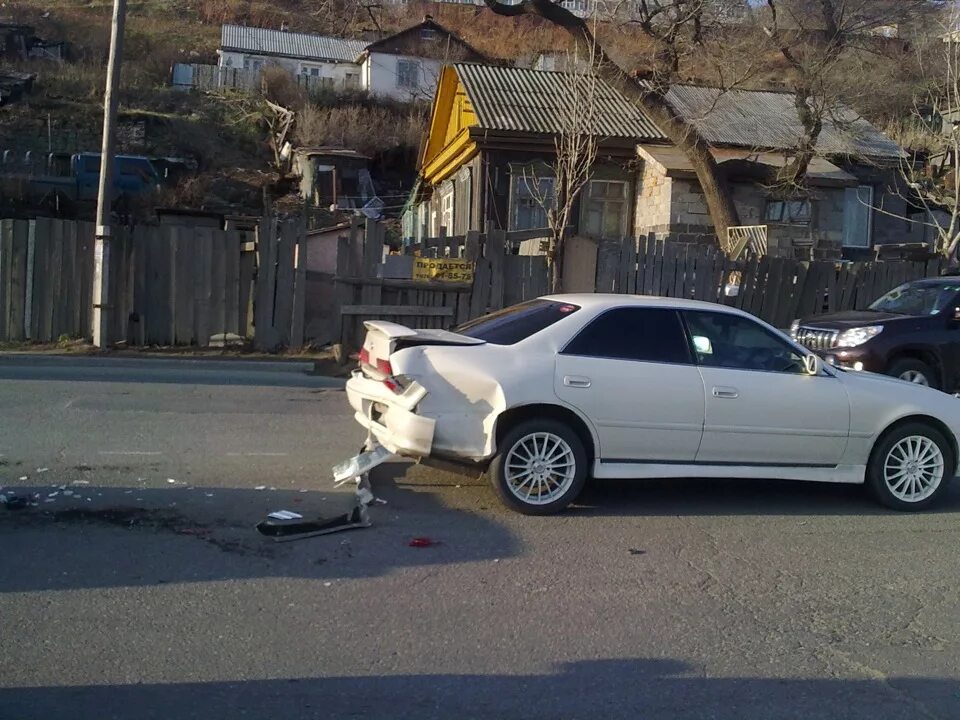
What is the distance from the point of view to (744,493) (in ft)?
25.7

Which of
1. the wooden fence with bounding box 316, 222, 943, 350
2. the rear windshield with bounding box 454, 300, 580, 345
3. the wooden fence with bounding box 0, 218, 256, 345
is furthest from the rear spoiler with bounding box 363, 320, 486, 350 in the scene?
the wooden fence with bounding box 0, 218, 256, 345

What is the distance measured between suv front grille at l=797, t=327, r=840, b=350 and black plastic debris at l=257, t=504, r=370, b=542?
7.64m

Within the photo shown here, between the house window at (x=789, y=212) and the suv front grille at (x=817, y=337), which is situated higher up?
the house window at (x=789, y=212)

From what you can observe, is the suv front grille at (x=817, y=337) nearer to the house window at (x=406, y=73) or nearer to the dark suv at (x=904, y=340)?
the dark suv at (x=904, y=340)

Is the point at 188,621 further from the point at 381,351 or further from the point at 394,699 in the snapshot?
the point at 381,351

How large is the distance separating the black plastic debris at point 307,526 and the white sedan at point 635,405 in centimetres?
60

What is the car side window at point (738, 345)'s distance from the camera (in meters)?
7.14

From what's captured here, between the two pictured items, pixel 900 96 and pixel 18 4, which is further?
pixel 18 4

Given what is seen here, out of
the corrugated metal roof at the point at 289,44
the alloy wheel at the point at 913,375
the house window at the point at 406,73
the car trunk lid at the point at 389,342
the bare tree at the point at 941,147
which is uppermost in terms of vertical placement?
the corrugated metal roof at the point at 289,44

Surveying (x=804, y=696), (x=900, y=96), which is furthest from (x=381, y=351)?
(x=900, y=96)

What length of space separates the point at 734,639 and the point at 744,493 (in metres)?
3.10

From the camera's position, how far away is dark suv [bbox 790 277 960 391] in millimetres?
11648

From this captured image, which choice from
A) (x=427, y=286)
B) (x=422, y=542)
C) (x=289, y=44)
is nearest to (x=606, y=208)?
(x=427, y=286)

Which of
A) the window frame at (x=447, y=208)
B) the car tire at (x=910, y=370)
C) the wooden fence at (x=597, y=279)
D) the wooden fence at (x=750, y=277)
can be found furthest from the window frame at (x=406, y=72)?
the car tire at (x=910, y=370)
